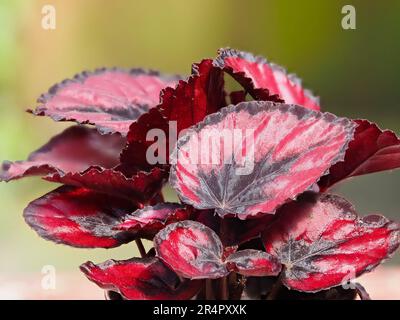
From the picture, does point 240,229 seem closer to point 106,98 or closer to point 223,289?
point 223,289

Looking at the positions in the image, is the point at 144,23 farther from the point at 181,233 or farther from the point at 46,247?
the point at 181,233

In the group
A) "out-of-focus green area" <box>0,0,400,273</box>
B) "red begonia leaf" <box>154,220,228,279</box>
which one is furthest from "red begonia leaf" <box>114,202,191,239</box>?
"out-of-focus green area" <box>0,0,400,273</box>

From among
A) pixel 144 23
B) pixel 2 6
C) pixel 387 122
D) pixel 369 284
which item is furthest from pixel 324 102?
pixel 369 284

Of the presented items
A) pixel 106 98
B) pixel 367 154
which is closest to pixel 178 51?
pixel 106 98

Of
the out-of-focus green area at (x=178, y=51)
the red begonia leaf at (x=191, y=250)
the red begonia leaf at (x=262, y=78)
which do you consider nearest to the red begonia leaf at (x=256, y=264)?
the red begonia leaf at (x=191, y=250)

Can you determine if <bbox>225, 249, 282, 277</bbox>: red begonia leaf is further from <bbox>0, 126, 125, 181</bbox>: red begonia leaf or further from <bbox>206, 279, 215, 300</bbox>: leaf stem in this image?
<bbox>0, 126, 125, 181</bbox>: red begonia leaf
